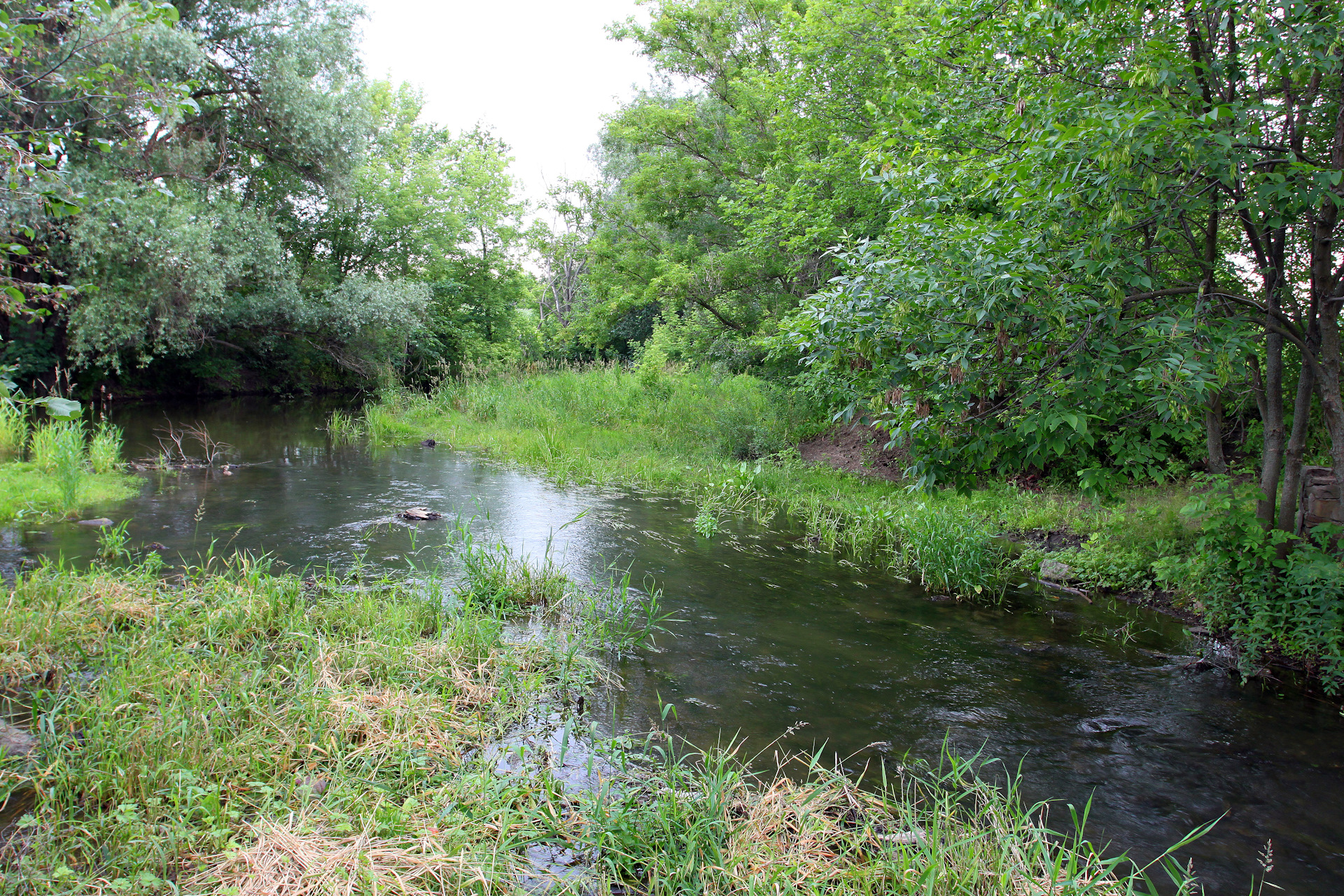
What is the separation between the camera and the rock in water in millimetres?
3219

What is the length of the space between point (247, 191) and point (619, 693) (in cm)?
2097

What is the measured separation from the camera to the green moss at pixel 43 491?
299 inches

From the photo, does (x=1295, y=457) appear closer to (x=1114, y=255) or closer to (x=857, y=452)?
(x=1114, y=255)

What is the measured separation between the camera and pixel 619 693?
456 cm

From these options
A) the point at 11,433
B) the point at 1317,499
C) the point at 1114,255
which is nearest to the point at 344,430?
the point at 11,433

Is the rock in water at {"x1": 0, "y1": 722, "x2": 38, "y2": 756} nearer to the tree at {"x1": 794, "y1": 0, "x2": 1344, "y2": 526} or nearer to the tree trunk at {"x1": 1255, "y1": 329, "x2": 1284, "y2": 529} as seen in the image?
the tree at {"x1": 794, "y1": 0, "x2": 1344, "y2": 526}

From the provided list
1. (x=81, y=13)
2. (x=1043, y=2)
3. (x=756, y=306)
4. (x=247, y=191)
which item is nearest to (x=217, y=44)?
(x=247, y=191)

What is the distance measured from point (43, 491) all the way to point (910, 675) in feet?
29.9

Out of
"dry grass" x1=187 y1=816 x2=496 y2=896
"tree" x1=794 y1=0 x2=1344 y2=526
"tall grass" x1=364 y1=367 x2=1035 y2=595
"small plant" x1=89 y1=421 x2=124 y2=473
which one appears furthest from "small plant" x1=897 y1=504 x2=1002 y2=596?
"small plant" x1=89 y1=421 x2=124 y2=473

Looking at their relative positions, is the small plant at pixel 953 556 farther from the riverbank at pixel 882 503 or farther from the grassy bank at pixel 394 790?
the grassy bank at pixel 394 790

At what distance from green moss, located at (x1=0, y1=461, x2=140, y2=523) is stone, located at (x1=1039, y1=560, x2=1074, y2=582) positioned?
402 inches

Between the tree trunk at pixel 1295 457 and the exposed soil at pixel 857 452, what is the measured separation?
5.88m

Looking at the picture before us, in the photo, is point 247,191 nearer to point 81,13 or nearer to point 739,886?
point 81,13

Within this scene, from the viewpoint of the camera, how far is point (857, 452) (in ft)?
42.7
